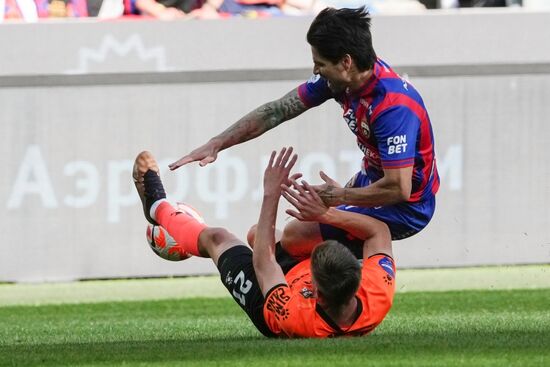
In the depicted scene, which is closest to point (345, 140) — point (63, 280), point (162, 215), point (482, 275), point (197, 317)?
point (482, 275)

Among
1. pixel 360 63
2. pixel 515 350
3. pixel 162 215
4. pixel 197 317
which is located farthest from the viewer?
pixel 197 317

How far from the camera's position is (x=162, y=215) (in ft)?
27.2

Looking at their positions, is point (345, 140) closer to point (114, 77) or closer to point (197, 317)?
point (114, 77)

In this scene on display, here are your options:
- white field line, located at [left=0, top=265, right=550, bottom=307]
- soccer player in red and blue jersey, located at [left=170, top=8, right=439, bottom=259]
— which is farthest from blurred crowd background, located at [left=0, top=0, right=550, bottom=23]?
soccer player in red and blue jersey, located at [left=170, top=8, right=439, bottom=259]

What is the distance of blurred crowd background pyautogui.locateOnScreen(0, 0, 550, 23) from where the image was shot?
13531 millimetres

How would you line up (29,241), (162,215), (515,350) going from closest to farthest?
(515,350) < (162,215) < (29,241)

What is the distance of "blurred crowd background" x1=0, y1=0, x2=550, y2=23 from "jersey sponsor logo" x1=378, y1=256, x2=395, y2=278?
21.4ft

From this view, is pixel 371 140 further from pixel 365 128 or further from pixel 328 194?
pixel 328 194

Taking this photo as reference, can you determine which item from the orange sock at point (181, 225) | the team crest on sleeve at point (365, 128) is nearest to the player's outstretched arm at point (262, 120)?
the orange sock at point (181, 225)

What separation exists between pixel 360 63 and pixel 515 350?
5.80 ft

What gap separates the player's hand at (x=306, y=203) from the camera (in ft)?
24.2

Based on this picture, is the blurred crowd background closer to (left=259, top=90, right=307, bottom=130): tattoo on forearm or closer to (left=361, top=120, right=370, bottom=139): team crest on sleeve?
(left=259, top=90, right=307, bottom=130): tattoo on forearm

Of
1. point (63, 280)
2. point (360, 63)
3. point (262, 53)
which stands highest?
point (360, 63)

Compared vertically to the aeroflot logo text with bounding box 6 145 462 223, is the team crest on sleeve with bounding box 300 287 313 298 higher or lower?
higher
